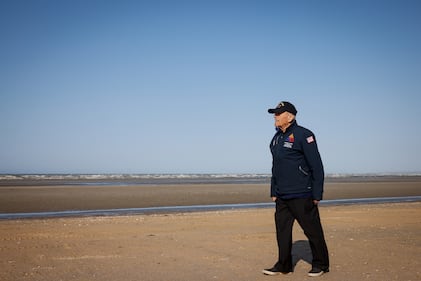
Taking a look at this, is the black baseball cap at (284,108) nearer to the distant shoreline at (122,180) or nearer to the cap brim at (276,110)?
the cap brim at (276,110)

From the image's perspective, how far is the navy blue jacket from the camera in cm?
571

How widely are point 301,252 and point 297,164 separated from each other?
2326 millimetres

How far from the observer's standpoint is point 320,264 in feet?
19.3

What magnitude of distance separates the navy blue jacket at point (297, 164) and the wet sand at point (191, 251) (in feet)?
3.54

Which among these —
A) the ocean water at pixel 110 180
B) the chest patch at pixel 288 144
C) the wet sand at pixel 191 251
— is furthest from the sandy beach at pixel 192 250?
the ocean water at pixel 110 180

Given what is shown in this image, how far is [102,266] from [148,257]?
0.85 metres

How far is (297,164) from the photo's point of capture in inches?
229

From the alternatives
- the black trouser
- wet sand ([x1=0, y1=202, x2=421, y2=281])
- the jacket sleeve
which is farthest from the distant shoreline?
Result: the jacket sleeve

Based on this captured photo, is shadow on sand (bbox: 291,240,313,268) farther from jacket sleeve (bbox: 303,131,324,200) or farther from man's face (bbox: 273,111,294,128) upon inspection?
man's face (bbox: 273,111,294,128)

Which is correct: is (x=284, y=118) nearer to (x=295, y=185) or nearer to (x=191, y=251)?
(x=295, y=185)

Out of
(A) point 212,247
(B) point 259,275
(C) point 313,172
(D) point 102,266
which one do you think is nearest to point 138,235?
(A) point 212,247

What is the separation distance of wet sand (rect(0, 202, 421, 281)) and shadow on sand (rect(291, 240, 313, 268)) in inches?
0.6

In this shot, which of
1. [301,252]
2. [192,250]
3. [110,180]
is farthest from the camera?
[110,180]

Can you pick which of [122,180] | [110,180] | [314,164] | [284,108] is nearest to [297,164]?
[314,164]
